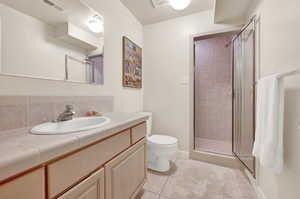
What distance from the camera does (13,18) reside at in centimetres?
79

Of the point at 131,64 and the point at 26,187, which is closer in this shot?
the point at 26,187

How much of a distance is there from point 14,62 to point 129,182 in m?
1.15

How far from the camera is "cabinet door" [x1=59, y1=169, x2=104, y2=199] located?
0.58 m

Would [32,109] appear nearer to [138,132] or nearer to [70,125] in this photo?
[70,125]

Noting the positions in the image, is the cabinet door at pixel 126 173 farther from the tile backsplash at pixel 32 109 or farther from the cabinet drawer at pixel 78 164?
the tile backsplash at pixel 32 109

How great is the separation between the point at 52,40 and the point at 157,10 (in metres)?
1.54

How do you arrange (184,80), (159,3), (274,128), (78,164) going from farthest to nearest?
1. (184,80)
2. (159,3)
3. (274,128)
4. (78,164)

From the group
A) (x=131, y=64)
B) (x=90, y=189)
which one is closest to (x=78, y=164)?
(x=90, y=189)

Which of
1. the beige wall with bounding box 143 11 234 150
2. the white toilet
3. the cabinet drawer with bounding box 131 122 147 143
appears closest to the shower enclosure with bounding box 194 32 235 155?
the beige wall with bounding box 143 11 234 150

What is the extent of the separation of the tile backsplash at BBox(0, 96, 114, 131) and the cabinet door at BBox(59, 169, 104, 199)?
55cm

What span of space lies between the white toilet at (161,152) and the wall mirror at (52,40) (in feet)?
3.26

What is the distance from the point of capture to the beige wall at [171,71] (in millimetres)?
1998

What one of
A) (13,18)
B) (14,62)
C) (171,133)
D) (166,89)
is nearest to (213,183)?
(171,133)

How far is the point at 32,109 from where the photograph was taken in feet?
2.76
